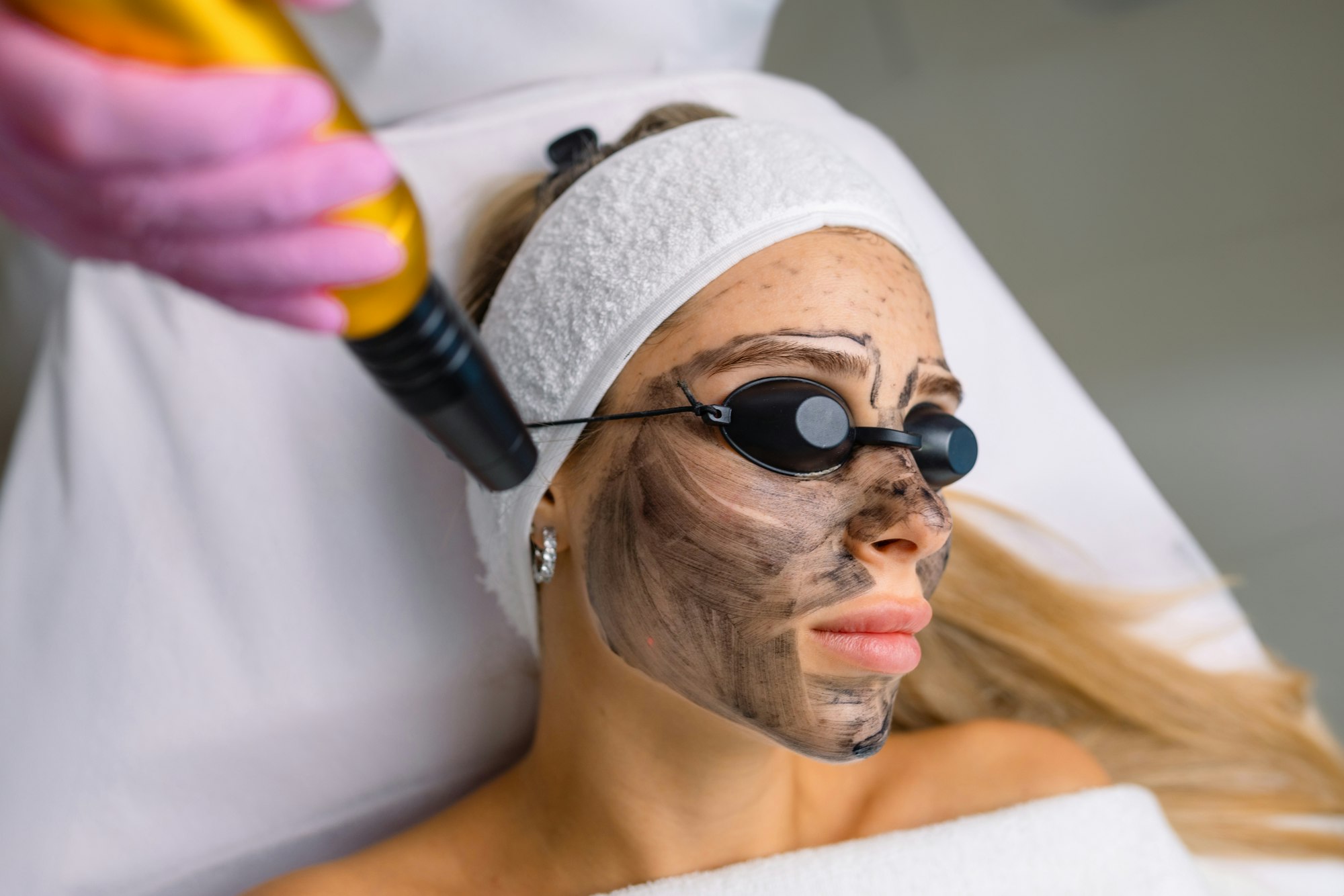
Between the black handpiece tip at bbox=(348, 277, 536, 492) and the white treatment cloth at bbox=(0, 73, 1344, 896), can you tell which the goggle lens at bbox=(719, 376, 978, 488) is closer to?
the black handpiece tip at bbox=(348, 277, 536, 492)

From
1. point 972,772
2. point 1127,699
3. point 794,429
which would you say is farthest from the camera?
point 1127,699

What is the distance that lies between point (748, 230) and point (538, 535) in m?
0.36

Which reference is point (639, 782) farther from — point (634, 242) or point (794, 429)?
point (634, 242)

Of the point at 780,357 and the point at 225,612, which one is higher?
the point at 780,357

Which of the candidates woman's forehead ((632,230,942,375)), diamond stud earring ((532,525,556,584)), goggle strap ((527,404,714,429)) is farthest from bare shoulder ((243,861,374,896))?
woman's forehead ((632,230,942,375))

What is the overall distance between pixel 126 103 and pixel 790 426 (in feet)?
1.76

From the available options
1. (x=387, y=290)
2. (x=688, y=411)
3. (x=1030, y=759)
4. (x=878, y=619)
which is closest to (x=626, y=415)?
(x=688, y=411)

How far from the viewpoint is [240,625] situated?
1284 millimetres

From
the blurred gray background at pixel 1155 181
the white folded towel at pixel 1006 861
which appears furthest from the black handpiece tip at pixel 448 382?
the blurred gray background at pixel 1155 181

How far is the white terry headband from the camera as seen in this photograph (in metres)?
0.93

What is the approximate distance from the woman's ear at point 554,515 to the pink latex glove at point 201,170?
18.4 inches

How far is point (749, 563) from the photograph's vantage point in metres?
0.86

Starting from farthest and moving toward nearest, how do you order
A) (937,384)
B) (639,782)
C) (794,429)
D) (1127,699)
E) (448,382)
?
(1127,699), (639,782), (937,384), (794,429), (448,382)

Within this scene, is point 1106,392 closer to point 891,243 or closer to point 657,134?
point 891,243
